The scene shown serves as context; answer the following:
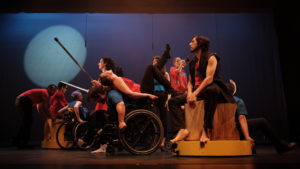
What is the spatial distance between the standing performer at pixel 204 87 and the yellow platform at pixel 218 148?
0.25ft

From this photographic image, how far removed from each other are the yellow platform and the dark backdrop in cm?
371

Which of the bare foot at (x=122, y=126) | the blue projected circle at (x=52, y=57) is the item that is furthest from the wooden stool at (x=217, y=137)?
the blue projected circle at (x=52, y=57)

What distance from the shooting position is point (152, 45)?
628cm

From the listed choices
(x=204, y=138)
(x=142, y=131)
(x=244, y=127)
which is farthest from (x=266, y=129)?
(x=142, y=131)

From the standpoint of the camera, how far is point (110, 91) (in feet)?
8.95

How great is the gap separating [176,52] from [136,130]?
3858mm

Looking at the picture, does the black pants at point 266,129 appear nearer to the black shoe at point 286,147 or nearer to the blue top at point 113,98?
the black shoe at point 286,147

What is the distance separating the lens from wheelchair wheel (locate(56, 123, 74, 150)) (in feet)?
13.8

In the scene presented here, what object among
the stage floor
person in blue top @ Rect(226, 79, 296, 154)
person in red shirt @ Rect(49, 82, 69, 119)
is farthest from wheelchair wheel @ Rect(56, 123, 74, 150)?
person in blue top @ Rect(226, 79, 296, 154)

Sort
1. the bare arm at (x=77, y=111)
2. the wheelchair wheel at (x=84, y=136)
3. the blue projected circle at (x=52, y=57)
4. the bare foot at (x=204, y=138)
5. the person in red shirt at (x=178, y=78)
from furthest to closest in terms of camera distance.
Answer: the blue projected circle at (x=52, y=57)
the person in red shirt at (x=178, y=78)
the bare arm at (x=77, y=111)
the wheelchair wheel at (x=84, y=136)
the bare foot at (x=204, y=138)

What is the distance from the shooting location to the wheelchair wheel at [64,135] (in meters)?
4.21

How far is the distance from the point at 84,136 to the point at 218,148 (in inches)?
85.0

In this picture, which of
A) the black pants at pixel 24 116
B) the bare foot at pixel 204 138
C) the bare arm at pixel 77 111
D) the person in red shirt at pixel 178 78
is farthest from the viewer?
the black pants at pixel 24 116

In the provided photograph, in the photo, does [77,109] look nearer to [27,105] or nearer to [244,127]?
[27,105]
